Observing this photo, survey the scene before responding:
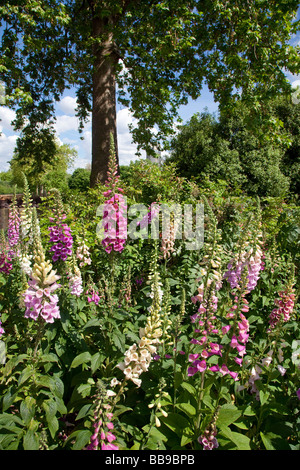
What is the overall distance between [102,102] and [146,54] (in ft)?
6.86

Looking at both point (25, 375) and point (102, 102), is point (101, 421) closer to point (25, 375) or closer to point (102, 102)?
point (25, 375)

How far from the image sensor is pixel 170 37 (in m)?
8.11

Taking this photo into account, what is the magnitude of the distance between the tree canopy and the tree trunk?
0.03 m

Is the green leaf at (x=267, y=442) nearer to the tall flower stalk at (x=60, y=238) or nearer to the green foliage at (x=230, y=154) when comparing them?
the tall flower stalk at (x=60, y=238)

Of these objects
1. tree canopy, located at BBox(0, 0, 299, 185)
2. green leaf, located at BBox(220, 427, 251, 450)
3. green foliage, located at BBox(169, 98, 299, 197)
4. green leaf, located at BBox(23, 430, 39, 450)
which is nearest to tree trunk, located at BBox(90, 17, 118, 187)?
tree canopy, located at BBox(0, 0, 299, 185)

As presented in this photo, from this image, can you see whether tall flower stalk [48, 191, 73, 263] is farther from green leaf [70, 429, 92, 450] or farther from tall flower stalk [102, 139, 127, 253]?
green leaf [70, 429, 92, 450]

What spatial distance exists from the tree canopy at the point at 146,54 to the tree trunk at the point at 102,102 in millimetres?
33

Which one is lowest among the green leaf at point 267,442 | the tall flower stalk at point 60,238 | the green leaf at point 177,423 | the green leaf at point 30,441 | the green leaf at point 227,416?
the green leaf at point 267,442

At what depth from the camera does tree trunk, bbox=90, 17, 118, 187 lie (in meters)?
9.49

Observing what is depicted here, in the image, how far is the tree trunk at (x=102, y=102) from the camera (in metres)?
9.49

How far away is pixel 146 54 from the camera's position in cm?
849

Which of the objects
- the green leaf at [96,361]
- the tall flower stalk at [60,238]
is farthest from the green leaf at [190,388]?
the tall flower stalk at [60,238]

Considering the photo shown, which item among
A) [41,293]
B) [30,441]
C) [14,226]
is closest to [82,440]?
[30,441]
